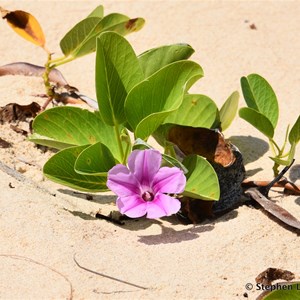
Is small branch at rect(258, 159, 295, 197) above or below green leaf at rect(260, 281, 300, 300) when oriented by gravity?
below

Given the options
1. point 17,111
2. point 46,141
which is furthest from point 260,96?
point 17,111

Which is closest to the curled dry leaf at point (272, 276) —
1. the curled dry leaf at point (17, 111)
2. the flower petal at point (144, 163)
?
the flower petal at point (144, 163)

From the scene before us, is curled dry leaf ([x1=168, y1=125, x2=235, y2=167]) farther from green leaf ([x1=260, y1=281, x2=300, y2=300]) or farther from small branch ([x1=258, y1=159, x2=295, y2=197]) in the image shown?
green leaf ([x1=260, y1=281, x2=300, y2=300])

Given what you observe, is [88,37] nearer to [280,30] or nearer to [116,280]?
[116,280]

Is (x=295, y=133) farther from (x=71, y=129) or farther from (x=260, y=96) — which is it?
(x=71, y=129)

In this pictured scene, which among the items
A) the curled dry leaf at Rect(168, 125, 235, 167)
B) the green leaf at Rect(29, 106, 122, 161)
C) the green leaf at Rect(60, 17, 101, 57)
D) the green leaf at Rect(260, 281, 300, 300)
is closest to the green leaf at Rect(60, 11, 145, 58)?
the green leaf at Rect(60, 17, 101, 57)

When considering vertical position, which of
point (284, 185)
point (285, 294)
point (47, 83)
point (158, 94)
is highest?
point (158, 94)

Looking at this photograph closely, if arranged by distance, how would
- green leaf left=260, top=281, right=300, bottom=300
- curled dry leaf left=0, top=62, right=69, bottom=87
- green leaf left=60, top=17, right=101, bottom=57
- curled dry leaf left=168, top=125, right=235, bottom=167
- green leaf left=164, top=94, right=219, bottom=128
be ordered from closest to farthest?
green leaf left=260, top=281, right=300, bottom=300, curled dry leaf left=168, top=125, right=235, bottom=167, green leaf left=164, top=94, right=219, bottom=128, green leaf left=60, top=17, right=101, bottom=57, curled dry leaf left=0, top=62, right=69, bottom=87
